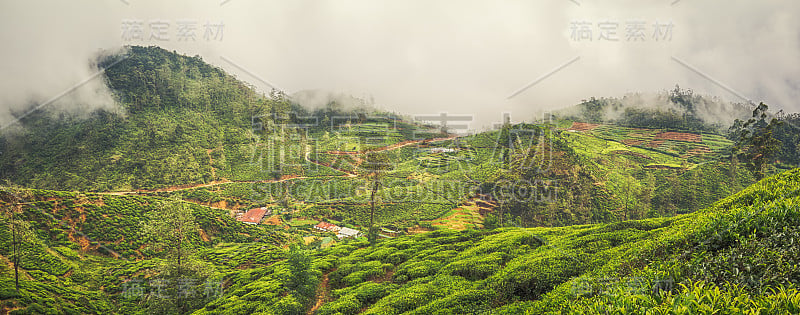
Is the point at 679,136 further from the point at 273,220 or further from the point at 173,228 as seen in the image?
the point at 173,228

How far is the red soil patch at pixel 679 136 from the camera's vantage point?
8006 cm

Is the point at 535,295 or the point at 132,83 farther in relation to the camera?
the point at 132,83

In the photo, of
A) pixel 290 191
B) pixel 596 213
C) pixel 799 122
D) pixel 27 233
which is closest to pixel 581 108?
pixel 799 122

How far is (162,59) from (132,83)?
2474 cm

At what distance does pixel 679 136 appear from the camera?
81375 mm

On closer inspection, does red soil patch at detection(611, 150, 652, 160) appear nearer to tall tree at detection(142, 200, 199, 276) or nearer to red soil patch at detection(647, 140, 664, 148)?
red soil patch at detection(647, 140, 664, 148)

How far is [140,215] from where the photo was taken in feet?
101

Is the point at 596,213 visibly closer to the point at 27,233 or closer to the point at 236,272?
the point at 236,272

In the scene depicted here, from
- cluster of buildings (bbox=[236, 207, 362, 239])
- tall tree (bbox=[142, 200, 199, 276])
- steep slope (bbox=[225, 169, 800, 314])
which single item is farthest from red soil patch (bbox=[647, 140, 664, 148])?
tall tree (bbox=[142, 200, 199, 276])

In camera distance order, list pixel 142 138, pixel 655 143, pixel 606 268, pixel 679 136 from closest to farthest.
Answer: pixel 606 268 < pixel 142 138 < pixel 655 143 < pixel 679 136

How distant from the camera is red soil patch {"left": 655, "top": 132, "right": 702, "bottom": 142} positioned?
80062mm

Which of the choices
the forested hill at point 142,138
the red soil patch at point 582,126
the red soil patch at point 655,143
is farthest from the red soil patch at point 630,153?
the forested hill at point 142,138

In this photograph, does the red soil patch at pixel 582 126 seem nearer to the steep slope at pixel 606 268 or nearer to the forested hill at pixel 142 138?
the steep slope at pixel 606 268

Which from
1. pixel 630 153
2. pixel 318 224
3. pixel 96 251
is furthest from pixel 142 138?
pixel 630 153
